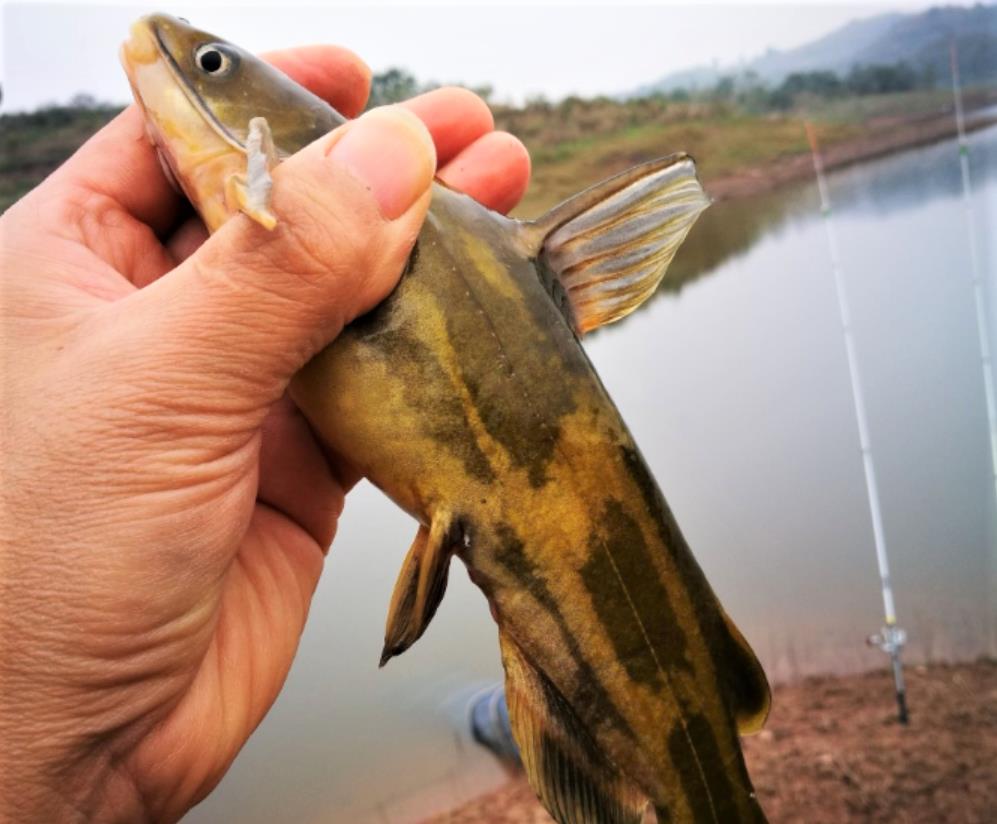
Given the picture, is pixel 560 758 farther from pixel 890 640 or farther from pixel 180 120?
pixel 890 640

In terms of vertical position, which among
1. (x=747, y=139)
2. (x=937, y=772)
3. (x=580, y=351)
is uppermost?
(x=580, y=351)

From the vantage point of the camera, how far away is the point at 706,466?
12.2 feet

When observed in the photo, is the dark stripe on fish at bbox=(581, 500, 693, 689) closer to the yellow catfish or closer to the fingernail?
the yellow catfish

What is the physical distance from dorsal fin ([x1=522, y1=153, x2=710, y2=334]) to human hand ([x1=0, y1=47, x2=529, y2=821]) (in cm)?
20

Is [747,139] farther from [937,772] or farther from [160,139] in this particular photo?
[160,139]

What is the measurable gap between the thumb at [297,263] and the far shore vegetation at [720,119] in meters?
3.90

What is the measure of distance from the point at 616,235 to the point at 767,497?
2.68 m

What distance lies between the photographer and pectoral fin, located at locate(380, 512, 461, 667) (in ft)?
3.06

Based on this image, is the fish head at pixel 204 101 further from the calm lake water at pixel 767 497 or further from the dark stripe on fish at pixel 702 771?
the calm lake water at pixel 767 497

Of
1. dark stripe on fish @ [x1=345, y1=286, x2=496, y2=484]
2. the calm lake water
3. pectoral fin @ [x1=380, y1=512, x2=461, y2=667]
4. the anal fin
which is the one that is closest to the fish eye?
dark stripe on fish @ [x1=345, y1=286, x2=496, y2=484]

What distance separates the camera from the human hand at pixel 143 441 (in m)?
0.86

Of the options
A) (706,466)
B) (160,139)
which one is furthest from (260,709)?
(706,466)

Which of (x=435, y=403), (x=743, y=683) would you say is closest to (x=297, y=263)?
(x=435, y=403)

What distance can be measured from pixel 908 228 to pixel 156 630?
16.9 feet
